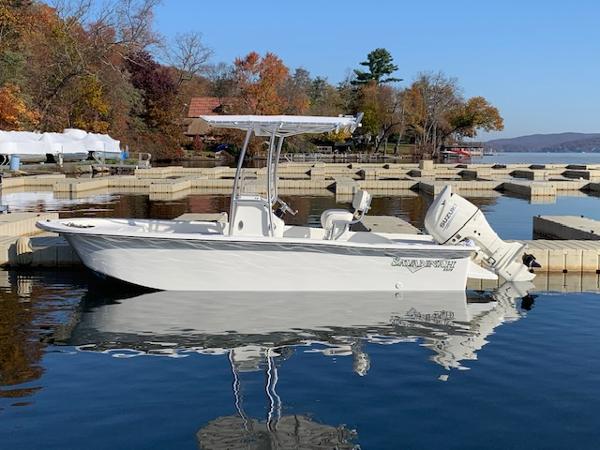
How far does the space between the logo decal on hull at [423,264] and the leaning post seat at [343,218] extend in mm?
929

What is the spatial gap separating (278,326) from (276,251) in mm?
1555

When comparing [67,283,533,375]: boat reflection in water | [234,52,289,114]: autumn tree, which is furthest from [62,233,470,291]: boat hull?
[234,52,289,114]: autumn tree

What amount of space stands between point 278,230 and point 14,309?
411 centimetres

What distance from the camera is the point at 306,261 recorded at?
11023 millimetres

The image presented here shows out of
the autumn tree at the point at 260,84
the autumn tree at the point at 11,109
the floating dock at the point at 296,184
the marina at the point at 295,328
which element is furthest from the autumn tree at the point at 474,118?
the marina at the point at 295,328

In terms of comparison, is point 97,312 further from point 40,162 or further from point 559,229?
point 40,162

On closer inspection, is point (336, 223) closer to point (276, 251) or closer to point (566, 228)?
point (276, 251)

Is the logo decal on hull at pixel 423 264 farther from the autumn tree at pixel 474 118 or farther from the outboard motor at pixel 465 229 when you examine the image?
the autumn tree at pixel 474 118

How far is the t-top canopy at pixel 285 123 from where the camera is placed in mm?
10766

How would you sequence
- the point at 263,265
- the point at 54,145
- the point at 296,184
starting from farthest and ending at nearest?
the point at 54,145 < the point at 296,184 < the point at 263,265

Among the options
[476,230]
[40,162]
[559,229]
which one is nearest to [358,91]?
[40,162]

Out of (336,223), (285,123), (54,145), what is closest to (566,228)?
(336,223)

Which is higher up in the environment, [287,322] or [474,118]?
[474,118]

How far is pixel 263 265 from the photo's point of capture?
36.1ft
